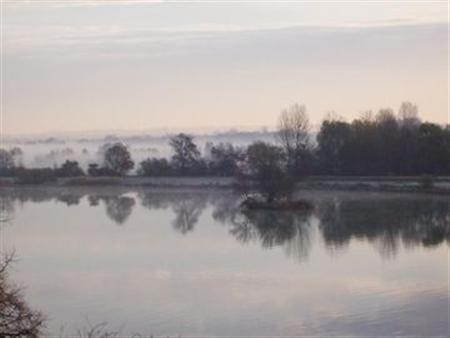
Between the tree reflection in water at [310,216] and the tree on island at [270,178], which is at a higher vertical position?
the tree on island at [270,178]

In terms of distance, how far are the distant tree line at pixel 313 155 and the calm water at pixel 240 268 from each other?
3.42 metres

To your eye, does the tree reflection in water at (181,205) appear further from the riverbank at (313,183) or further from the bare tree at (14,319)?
the bare tree at (14,319)

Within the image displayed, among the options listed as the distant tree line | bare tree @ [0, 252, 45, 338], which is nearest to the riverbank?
the distant tree line

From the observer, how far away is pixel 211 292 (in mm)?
8008

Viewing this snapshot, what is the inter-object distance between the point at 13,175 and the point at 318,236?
1515 cm

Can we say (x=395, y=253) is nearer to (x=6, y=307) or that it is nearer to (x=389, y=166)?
(x=6, y=307)

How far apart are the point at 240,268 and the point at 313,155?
13583 millimetres

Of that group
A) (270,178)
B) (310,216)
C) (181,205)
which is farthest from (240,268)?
(181,205)

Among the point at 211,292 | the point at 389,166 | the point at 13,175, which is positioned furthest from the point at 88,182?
the point at 211,292

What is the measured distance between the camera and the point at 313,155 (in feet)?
75.2

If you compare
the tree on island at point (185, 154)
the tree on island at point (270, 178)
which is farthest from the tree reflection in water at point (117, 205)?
the tree on island at point (185, 154)

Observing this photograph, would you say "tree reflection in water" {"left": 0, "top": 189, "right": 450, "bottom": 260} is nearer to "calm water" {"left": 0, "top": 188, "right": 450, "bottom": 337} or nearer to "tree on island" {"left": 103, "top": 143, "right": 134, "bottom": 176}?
"calm water" {"left": 0, "top": 188, "right": 450, "bottom": 337}

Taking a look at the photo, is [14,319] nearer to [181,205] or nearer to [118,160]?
[181,205]

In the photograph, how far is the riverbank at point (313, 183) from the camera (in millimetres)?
20211
